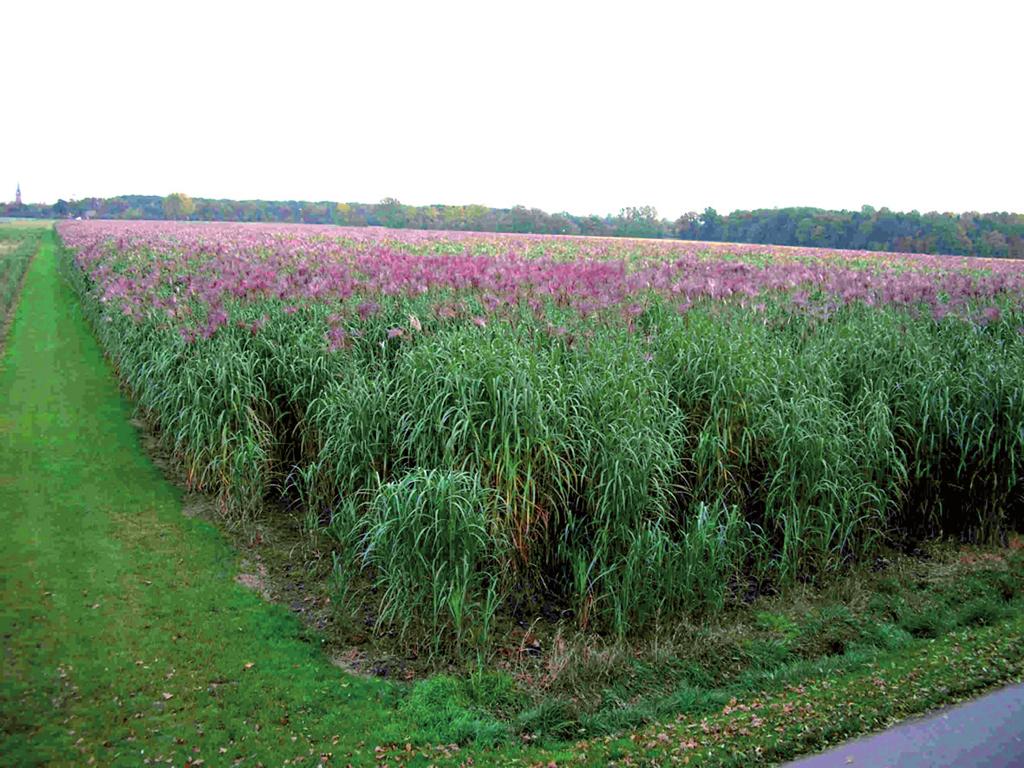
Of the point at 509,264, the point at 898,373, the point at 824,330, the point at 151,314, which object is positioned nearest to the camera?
the point at 898,373

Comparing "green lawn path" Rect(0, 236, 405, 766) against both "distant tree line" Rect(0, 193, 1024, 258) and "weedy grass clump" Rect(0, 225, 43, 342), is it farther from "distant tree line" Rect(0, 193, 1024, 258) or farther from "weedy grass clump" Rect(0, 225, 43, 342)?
"distant tree line" Rect(0, 193, 1024, 258)

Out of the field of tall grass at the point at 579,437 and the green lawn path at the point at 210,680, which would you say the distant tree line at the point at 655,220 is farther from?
the green lawn path at the point at 210,680

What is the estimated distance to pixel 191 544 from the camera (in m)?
5.32

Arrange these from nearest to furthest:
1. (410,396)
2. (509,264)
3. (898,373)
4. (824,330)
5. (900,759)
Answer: (900,759), (410,396), (898,373), (824,330), (509,264)

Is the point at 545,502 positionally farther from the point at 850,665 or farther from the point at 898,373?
the point at 898,373

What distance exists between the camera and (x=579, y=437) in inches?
196

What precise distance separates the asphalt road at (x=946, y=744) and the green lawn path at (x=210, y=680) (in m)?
0.08

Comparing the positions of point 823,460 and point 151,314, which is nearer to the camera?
point 823,460

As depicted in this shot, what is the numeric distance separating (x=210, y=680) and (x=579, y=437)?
253 cm

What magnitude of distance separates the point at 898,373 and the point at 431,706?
16.2 ft

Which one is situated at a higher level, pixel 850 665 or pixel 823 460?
pixel 823 460

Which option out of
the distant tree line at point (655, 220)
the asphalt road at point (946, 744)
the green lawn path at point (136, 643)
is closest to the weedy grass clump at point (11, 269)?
the green lawn path at point (136, 643)

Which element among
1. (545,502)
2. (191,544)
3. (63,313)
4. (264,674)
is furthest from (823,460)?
(63,313)

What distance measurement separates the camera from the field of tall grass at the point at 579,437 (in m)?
4.27
